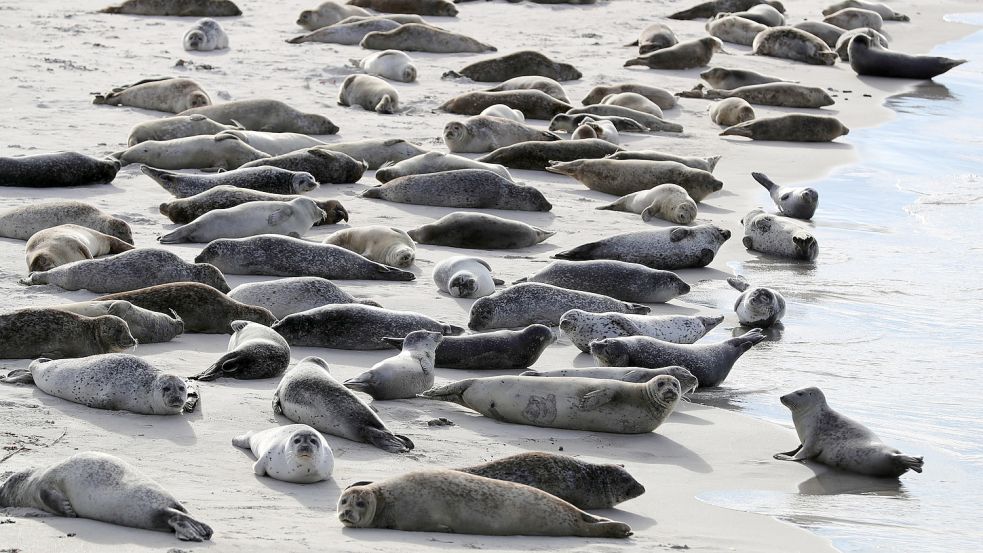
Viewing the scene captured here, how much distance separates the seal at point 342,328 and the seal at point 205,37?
9.01m

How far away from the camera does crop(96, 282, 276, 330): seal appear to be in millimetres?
5777

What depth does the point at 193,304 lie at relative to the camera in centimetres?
580

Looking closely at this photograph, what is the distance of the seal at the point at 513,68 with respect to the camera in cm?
1362

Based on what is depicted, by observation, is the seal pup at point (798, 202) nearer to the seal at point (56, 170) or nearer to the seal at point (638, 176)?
the seal at point (638, 176)

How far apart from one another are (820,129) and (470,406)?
7.88 metres

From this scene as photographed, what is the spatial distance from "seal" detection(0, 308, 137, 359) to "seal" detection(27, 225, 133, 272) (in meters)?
1.30

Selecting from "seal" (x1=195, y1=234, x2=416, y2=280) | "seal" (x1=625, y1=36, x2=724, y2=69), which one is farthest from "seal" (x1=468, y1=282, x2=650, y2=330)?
"seal" (x1=625, y1=36, x2=724, y2=69)

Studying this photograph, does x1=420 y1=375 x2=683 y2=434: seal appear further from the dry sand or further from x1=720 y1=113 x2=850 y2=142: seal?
x1=720 y1=113 x2=850 y2=142: seal

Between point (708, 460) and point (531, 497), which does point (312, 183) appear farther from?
point (531, 497)

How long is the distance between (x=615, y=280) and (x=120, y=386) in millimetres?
2985

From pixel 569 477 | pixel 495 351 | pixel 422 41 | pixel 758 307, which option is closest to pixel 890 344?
pixel 758 307

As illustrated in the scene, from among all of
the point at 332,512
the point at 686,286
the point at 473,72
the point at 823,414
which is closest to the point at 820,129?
the point at 473,72

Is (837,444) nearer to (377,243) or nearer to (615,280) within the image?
(615,280)

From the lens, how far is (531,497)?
3.91 meters
